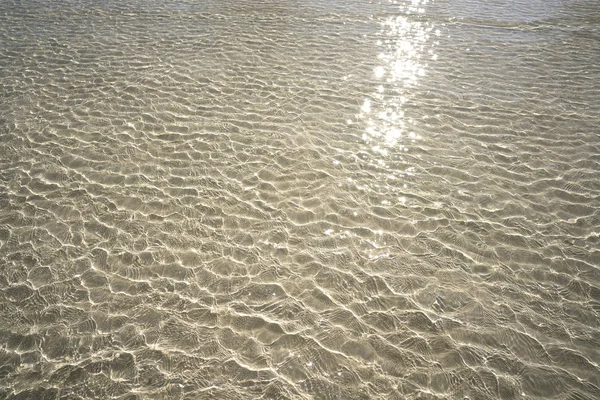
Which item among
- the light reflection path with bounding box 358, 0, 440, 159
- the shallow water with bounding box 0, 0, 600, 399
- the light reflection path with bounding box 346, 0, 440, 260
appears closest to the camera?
the shallow water with bounding box 0, 0, 600, 399

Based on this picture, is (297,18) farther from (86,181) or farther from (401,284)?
(401,284)

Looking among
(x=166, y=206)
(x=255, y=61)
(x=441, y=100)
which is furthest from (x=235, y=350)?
(x=255, y=61)

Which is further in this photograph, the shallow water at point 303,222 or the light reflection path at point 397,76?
the light reflection path at point 397,76

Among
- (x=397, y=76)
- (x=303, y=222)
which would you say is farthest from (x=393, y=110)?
(x=303, y=222)

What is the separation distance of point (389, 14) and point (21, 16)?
5758mm

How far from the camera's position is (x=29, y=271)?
245 cm

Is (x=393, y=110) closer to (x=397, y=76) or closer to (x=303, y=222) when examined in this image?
(x=397, y=76)

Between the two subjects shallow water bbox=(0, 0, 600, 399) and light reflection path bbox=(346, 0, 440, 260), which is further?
light reflection path bbox=(346, 0, 440, 260)

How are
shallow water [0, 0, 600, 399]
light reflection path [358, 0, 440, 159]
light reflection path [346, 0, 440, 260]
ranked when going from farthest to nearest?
1. light reflection path [358, 0, 440, 159]
2. light reflection path [346, 0, 440, 260]
3. shallow water [0, 0, 600, 399]

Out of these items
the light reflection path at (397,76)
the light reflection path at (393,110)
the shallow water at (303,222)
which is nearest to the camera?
the shallow water at (303,222)

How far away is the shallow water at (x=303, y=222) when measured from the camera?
198 cm

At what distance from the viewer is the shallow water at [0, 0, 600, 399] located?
1983mm

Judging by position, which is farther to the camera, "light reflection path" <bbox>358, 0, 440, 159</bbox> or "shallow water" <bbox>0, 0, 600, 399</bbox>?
"light reflection path" <bbox>358, 0, 440, 159</bbox>

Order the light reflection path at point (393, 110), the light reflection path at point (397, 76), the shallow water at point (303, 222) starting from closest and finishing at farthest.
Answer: the shallow water at point (303, 222)
the light reflection path at point (393, 110)
the light reflection path at point (397, 76)
